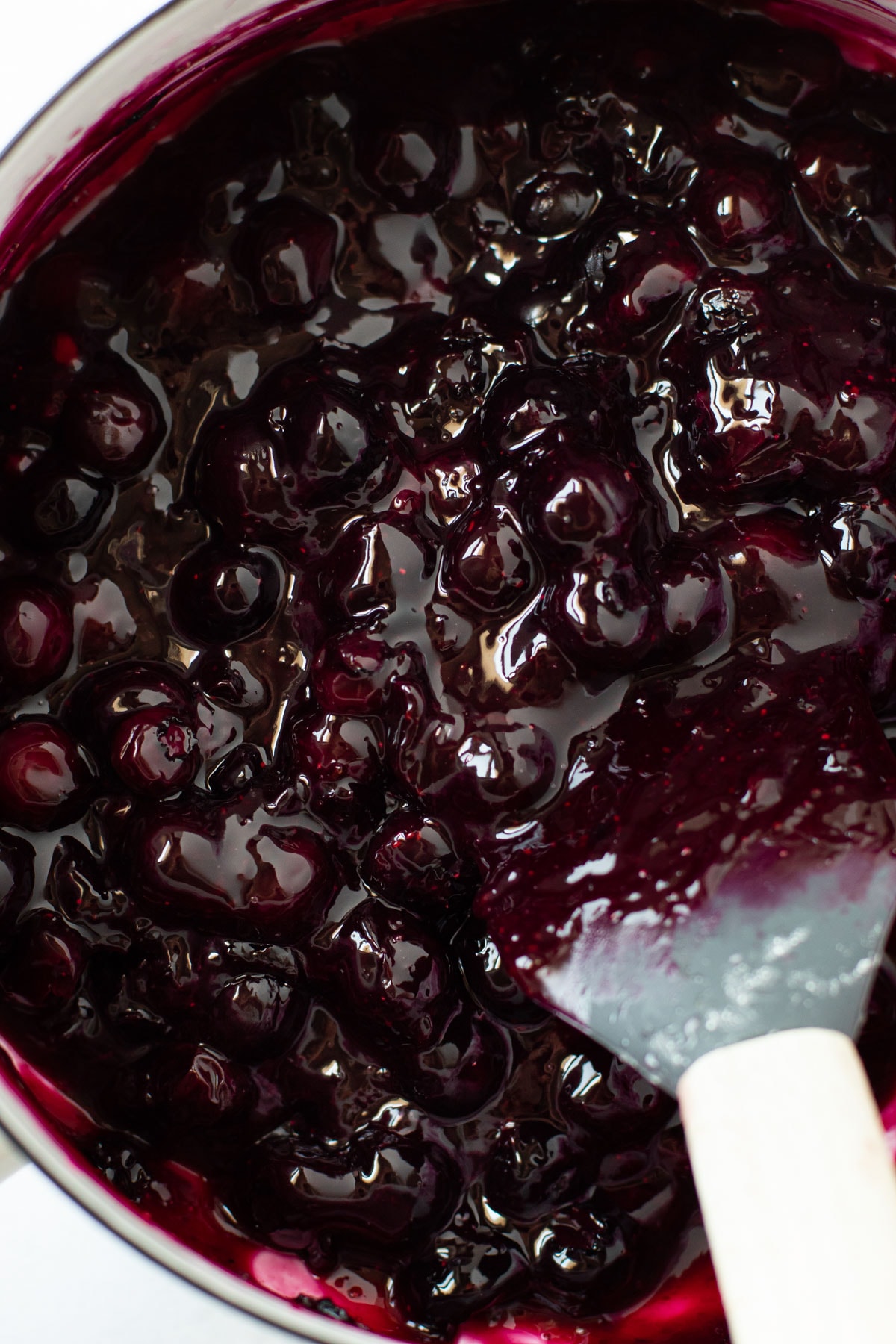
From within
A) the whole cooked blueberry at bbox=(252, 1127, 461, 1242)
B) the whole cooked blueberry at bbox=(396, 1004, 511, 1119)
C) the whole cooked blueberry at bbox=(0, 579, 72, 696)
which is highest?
the whole cooked blueberry at bbox=(0, 579, 72, 696)

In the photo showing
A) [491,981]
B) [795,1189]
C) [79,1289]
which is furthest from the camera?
[79,1289]

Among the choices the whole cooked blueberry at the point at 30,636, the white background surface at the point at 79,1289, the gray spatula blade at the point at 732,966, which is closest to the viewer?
the gray spatula blade at the point at 732,966

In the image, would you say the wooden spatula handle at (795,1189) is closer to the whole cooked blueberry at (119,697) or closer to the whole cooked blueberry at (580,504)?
the whole cooked blueberry at (580,504)

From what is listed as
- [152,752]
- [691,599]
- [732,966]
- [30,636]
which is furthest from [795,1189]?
[30,636]

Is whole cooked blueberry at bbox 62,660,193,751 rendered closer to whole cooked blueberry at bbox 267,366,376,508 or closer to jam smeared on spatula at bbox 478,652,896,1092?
whole cooked blueberry at bbox 267,366,376,508

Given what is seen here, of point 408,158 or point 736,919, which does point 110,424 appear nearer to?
point 408,158

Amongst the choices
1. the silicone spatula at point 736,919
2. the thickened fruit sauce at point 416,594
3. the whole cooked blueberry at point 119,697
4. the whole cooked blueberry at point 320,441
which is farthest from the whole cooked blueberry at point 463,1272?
the whole cooked blueberry at point 320,441

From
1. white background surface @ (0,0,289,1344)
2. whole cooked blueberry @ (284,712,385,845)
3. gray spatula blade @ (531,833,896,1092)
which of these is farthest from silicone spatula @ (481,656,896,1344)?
white background surface @ (0,0,289,1344)
